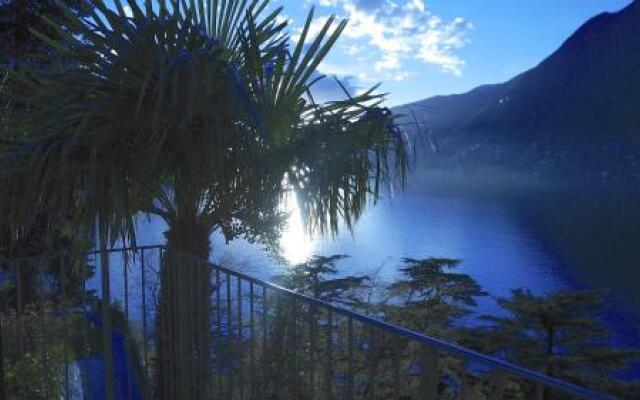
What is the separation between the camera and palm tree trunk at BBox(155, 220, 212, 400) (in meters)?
3.37

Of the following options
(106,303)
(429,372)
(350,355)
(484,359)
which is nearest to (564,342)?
(106,303)

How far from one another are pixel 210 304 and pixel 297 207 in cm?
74

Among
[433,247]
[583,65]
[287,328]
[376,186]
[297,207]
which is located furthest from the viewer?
[583,65]

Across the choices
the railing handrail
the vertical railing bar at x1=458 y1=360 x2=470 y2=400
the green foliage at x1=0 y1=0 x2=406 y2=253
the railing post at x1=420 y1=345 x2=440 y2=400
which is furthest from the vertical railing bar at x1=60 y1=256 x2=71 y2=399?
the vertical railing bar at x1=458 y1=360 x2=470 y2=400

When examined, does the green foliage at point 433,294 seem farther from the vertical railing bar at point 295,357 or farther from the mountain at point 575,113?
the mountain at point 575,113

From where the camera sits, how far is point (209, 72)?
2914 mm

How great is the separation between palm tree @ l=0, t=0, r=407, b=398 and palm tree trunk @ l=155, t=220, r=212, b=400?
0.04ft

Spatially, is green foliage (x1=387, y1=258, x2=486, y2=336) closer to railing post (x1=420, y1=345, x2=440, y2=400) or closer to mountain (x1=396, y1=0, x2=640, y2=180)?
railing post (x1=420, y1=345, x2=440, y2=400)

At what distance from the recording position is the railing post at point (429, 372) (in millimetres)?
1735

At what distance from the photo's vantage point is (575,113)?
11225 centimetres

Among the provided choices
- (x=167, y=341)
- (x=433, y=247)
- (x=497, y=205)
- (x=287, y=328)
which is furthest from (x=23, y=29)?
(x=497, y=205)

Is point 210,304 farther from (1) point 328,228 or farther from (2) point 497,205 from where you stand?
(2) point 497,205

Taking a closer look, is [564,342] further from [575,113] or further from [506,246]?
[575,113]

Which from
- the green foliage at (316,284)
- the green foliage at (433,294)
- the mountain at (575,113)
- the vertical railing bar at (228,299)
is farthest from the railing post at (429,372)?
the mountain at (575,113)
